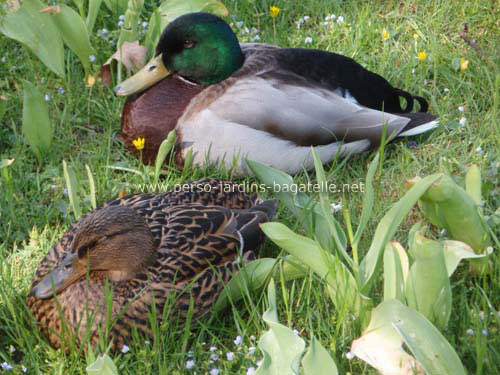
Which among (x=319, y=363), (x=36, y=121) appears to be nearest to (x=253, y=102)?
(x=36, y=121)

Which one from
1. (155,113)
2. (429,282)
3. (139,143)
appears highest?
(429,282)

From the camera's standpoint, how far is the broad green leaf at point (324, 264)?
2803 millimetres

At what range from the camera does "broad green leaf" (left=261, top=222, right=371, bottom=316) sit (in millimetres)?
2803

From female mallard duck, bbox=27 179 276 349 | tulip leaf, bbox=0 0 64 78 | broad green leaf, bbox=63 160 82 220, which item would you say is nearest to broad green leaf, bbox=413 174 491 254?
female mallard duck, bbox=27 179 276 349

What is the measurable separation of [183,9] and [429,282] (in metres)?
2.76

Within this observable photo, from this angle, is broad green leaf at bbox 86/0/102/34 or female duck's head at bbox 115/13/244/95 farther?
broad green leaf at bbox 86/0/102/34

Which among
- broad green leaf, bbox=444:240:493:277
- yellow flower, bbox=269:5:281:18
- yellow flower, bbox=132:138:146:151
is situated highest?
yellow flower, bbox=269:5:281:18

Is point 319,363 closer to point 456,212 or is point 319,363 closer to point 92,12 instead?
point 456,212

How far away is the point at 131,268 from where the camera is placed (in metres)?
3.08

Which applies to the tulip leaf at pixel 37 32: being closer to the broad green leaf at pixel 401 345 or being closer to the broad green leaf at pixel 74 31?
the broad green leaf at pixel 74 31

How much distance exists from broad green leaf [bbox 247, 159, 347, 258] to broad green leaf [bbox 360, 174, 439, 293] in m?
0.37

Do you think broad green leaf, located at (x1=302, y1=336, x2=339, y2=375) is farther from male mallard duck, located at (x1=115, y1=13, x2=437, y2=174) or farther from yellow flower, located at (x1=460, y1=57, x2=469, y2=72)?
yellow flower, located at (x1=460, y1=57, x2=469, y2=72)

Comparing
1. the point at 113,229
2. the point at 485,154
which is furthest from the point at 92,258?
the point at 485,154

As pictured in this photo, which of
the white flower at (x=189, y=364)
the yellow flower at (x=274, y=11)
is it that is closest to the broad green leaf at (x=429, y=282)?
the white flower at (x=189, y=364)
